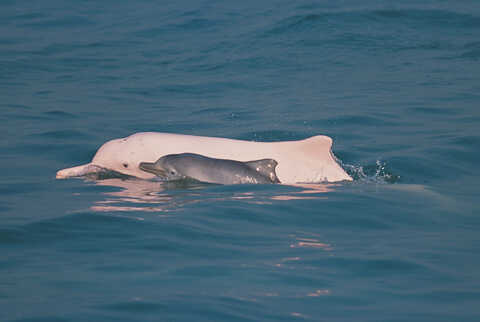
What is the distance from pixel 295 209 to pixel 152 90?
34.0ft

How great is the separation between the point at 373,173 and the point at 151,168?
326 centimetres

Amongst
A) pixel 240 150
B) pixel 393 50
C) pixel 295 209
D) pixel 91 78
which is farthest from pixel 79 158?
pixel 393 50

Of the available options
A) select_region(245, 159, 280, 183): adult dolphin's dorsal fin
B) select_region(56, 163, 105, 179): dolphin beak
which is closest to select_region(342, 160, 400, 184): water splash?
select_region(245, 159, 280, 183): adult dolphin's dorsal fin

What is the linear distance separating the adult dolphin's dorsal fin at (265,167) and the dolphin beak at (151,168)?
45.1 inches

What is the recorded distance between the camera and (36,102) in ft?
53.6

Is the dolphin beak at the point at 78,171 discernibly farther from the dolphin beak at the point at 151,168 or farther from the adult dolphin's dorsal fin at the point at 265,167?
the adult dolphin's dorsal fin at the point at 265,167

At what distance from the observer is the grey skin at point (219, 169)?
9531 millimetres

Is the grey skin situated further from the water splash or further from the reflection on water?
the water splash

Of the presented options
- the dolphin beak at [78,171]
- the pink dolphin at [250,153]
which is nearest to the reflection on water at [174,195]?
the pink dolphin at [250,153]

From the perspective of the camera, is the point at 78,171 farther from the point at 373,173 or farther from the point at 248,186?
the point at 373,173

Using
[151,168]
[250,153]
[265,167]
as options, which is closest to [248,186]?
[265,167]

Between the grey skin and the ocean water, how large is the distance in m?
0.23

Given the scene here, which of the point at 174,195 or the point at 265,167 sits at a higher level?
the point at 265,167

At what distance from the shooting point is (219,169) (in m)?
9.56
